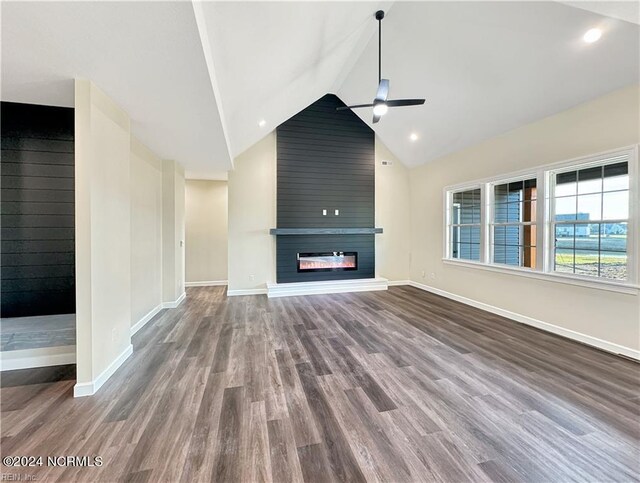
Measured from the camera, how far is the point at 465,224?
532 centimetres

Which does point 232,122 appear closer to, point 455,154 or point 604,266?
point 455,154

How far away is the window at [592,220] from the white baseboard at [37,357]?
19.6 ft

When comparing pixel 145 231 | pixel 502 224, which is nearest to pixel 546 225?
pixel 502 224

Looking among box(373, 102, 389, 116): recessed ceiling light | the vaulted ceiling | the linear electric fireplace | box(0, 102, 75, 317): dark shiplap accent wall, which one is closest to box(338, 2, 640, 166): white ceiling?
the vaulted ceiling

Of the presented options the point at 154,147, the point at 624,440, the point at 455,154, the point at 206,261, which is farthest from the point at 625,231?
the point at 206,261

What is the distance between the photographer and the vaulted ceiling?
67.7 inches

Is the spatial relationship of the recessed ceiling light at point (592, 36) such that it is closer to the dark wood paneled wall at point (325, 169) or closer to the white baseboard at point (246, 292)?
the dark wood paneled wall at point (325, 169)

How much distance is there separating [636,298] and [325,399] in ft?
11.4

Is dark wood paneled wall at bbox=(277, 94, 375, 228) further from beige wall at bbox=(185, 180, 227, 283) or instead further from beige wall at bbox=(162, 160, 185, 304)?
beige wall at bbox=(162, 160, 185, 304)

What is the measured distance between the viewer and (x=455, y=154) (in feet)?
17.6

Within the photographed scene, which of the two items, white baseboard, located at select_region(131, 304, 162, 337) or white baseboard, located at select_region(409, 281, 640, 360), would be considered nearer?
white baseboard, located at select_region(409, 281, 640, 360)

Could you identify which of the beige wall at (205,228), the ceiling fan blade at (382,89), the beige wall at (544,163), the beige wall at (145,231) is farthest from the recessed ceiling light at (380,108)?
the beige wall at (205,228)

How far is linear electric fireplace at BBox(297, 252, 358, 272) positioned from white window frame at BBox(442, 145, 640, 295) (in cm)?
208

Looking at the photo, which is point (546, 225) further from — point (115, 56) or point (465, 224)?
point (115, 56)
